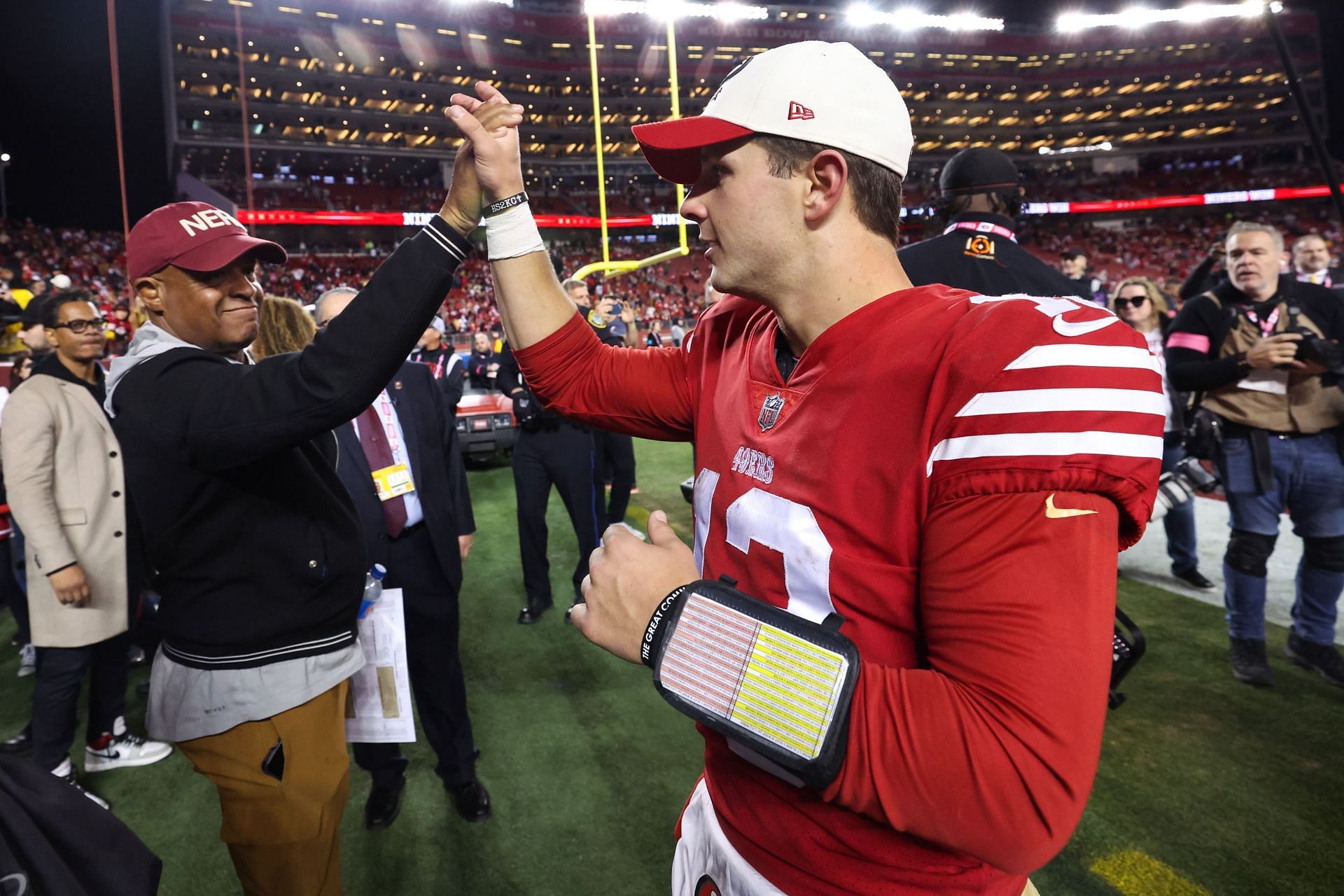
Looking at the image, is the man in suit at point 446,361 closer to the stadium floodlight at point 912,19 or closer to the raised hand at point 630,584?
the raised hand at point 630,584

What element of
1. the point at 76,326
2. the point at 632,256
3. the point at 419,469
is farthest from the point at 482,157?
the point at 632,256

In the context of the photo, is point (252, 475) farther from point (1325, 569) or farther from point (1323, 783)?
point (1325, 569)

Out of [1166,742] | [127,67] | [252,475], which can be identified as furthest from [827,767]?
[127,67]

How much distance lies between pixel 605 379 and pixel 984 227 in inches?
76.4

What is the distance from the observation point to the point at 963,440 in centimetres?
73

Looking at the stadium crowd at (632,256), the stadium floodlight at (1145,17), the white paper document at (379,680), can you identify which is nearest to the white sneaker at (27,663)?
the white paper document at (379,680)

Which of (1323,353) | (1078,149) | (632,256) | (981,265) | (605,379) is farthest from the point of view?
(1078,149)

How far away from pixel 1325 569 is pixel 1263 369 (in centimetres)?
101

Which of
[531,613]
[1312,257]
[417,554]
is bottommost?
[531,613]

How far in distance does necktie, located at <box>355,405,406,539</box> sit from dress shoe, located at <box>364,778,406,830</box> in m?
1.04

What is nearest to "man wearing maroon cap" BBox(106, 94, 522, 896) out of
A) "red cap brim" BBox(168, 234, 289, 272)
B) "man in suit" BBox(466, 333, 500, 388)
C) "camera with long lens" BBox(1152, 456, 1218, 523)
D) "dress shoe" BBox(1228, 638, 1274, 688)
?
"red cap brim" BBox(168, 234, 289, 272)

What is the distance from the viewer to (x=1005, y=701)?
2.15 feet

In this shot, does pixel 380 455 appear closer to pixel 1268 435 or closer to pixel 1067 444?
pixel 1067 444

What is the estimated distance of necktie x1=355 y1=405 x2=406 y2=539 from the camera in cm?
280
